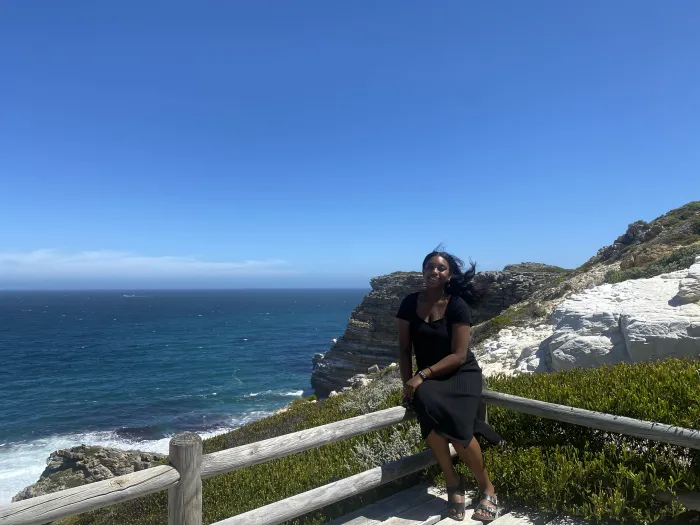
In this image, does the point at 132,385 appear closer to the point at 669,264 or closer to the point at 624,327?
the point at 669,264

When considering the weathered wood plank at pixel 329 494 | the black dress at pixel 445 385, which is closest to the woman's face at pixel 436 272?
the black dress at pixel 445 385

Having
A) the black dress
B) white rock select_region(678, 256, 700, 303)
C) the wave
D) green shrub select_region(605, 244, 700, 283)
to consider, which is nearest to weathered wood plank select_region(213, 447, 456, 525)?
the black dress

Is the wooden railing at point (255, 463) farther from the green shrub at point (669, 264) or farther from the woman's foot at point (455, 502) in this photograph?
the green shrub at point (669, 264)

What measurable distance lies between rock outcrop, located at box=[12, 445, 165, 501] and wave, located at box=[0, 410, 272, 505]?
185 inches

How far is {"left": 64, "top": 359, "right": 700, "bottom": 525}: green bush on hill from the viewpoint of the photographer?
4.03 metres

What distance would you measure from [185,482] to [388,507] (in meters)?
2.23

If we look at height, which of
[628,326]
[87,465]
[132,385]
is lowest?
[132,385]

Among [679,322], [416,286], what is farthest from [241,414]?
[679,322]

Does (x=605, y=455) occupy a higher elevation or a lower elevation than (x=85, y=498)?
lower

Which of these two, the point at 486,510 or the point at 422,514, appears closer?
the point at 486,510

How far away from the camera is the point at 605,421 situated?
169 inches

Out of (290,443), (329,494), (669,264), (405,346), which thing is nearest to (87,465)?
(329,494)

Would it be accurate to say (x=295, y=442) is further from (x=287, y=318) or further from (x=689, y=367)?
(x=287, y=318)

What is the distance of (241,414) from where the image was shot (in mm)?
36438
